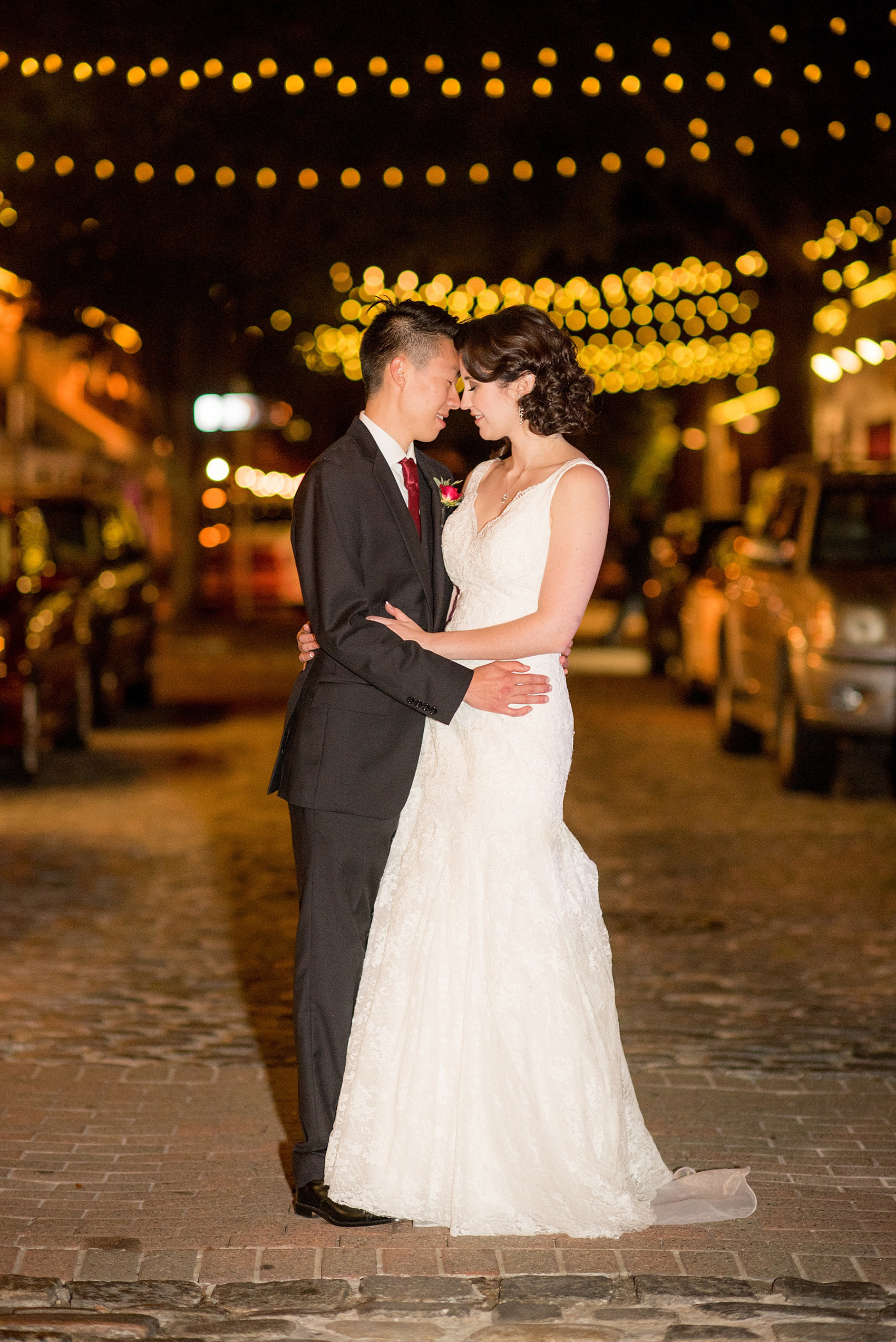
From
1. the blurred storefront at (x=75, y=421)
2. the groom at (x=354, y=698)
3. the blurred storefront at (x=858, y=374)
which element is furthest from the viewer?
the blurred storefront at (x=75, y=421)

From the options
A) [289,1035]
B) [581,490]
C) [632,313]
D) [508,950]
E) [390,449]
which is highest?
[632,313]

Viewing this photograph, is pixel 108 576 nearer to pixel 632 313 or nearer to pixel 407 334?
pixel 407 334

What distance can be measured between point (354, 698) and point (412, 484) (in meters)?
0.58

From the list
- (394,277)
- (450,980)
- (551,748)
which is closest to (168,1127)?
(450,980)

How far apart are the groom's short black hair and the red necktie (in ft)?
0.71

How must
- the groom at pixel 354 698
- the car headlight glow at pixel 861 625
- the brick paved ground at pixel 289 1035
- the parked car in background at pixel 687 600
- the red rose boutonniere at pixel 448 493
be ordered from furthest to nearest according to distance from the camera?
the parked car in background at pixel 687 600
the car headlight glow at pixel 861 625
the red rose boutonniere at pixel 448 493
the groom at pixel 354 698
the brick paved ground at pixel 289 1035

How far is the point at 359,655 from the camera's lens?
4.06 metres

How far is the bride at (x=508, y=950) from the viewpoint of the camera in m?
4.07

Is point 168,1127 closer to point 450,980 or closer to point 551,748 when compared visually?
point 450,980

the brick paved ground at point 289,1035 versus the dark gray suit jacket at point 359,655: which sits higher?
the dark gray suit jacket at point 359,655

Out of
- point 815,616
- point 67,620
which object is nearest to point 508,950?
point 815,616

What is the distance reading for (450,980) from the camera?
414cm

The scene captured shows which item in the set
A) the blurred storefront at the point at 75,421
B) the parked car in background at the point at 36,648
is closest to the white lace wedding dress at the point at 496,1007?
the parked car in background at the point at 36,648

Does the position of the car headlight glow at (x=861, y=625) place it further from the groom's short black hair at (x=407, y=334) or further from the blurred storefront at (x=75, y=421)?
the blurred storefront at (x=75, y=421)
